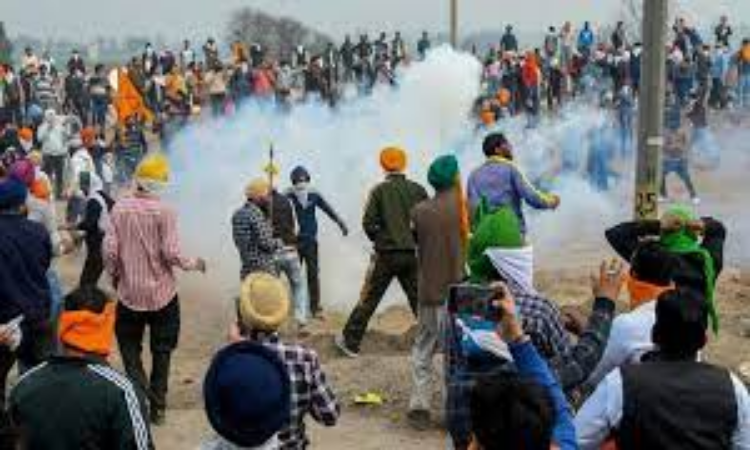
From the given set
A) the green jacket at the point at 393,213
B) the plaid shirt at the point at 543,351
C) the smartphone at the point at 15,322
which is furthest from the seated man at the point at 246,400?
the green jacket at the point at 393,213

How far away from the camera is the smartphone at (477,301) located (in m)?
4.67

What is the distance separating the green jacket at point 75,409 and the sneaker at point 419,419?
4.56m

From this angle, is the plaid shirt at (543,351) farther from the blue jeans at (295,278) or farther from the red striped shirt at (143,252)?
the blue jeans at (295,278)

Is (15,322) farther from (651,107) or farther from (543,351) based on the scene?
(651,107)

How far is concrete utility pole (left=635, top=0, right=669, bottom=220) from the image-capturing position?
883 centimetres

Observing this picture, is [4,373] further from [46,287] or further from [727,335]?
[727,335]

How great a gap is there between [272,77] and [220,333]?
1869 centimetres

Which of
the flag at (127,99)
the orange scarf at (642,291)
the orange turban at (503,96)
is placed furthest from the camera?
the orange turban at (503,96)

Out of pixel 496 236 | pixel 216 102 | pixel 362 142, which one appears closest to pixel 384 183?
pixel 496 236

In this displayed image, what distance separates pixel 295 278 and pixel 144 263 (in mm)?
4094

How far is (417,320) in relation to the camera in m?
10.8

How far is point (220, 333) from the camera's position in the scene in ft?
46.8

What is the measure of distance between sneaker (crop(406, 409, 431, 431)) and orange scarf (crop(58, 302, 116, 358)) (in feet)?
14.9

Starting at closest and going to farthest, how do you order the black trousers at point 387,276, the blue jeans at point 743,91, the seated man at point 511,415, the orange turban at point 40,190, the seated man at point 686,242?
the seated man at point 511,415 < the seated man at point 686,242 < the black trousers at point 387,276 < the orange turban at point 40,190 < the blue jeans at point 743,91
